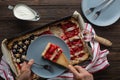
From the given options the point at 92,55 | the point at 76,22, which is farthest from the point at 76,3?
the point at 92,55

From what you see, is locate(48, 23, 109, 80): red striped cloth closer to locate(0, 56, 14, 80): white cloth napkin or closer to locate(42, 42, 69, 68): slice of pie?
locate(42, 42, 69, 68): slice of pie

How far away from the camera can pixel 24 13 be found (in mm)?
1260

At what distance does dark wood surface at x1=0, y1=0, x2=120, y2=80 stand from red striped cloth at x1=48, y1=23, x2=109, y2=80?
0.12 ft

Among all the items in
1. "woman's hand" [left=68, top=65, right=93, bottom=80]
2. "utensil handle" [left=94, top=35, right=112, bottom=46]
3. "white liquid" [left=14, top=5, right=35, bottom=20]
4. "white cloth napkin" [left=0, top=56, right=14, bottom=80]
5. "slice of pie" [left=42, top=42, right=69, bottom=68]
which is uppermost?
"white liquid" [left=14, top=5, right=35, bottom=20]

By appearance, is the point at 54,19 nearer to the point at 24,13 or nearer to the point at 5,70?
the point at 24,13

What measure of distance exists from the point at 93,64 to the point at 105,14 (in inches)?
8.0

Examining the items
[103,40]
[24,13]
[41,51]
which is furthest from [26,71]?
[103,40]

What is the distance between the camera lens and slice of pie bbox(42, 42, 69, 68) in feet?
4.00

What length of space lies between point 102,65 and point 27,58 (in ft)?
0.95

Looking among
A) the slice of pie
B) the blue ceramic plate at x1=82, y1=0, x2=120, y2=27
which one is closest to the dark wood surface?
the blue ceramic plate at x1=82, y1=0, x2=120, y2=27

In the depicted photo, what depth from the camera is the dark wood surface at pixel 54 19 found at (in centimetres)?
129

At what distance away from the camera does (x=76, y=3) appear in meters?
1.32

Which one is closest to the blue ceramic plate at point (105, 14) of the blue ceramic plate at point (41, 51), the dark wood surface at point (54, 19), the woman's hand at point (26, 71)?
the dark wood surface at point (54, 19)

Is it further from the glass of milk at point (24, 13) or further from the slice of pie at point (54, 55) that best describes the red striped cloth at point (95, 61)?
the glass of milk at point (24, 13)
